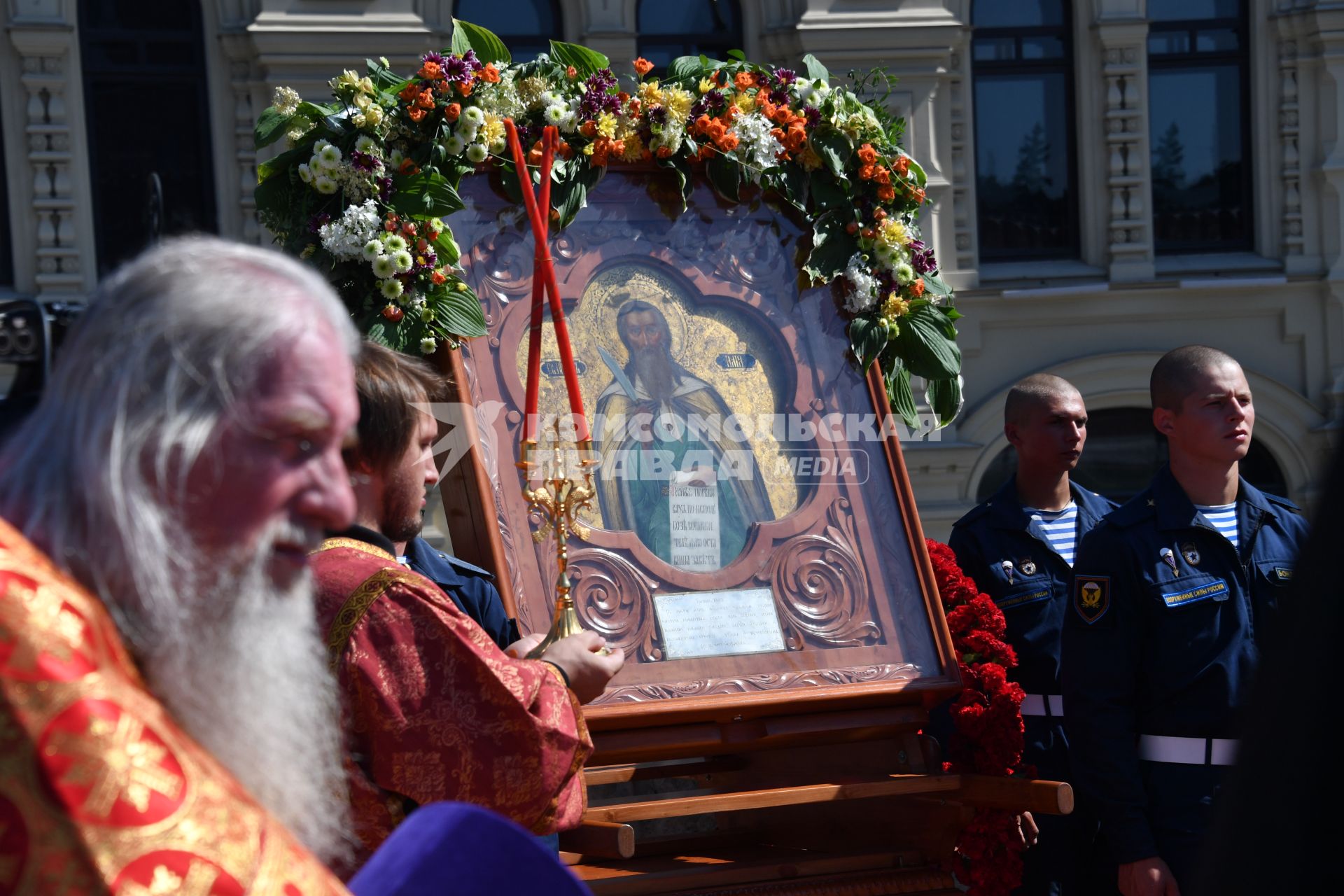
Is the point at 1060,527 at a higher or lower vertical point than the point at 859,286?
lower

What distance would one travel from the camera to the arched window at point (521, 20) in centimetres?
892

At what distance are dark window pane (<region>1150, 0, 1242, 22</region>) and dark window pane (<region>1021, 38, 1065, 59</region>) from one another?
0.63 meters

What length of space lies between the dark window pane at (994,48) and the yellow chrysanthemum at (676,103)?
21.8 feet

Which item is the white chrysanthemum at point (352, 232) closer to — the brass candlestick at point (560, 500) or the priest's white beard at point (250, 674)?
the brass candlestick at point (560, 500)

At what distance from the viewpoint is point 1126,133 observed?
927cm

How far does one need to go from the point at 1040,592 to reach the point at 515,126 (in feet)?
6.63

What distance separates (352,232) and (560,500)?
723 mm

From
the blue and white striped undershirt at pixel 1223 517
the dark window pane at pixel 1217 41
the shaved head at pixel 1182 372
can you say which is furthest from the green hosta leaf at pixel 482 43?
the dark window pane at pixel 1217 41

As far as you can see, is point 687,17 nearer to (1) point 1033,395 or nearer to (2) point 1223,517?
(1) point 1033,395

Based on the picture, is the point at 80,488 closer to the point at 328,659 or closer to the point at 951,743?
the point at 328,659

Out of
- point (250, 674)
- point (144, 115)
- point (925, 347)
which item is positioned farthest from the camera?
point (144, 115)

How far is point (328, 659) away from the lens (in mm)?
2004

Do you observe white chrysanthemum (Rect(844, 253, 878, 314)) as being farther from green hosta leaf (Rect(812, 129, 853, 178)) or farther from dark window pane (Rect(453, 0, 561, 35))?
dark window pane (Rect(453, 0, 561, 35))

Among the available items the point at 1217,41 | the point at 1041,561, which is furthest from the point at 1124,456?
the point at 1041,561
